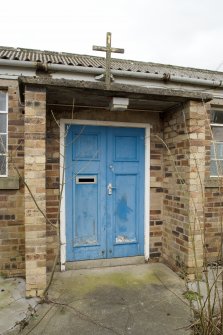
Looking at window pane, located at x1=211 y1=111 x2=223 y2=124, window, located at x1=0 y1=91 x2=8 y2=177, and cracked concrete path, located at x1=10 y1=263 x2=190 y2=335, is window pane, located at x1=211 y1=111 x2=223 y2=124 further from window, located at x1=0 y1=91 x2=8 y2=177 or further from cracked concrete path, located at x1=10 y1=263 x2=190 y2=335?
window, located at x1=0 y1=91 x2=8 y2=177

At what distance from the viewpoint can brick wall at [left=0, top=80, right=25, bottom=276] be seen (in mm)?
3900

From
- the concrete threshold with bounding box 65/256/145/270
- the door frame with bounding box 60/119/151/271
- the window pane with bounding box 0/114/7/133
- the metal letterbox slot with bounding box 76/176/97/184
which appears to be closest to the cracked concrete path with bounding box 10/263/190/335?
the concrete threshold with bounding box 65/256/145/270

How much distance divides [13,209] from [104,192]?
1465mm

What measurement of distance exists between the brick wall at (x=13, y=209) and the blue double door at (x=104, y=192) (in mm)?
724

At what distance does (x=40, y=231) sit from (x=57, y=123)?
162 cm

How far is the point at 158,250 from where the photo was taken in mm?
4566

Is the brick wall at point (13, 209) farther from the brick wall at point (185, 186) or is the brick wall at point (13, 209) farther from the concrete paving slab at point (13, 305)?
A: the brick wall at point (185, 186)

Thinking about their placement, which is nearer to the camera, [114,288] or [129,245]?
[114,288]

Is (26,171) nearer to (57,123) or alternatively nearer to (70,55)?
(57,123)

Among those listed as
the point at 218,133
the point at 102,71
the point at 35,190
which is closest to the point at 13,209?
the point at 35,190

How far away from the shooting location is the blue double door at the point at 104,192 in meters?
4.22

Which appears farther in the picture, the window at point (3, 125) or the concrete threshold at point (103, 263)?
the concrete threshold at point (103, 263)

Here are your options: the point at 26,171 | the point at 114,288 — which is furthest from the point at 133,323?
the point at 26,171

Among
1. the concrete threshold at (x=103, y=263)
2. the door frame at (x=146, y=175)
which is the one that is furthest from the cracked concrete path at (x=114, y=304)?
the door frame at (x=146, y=175)
